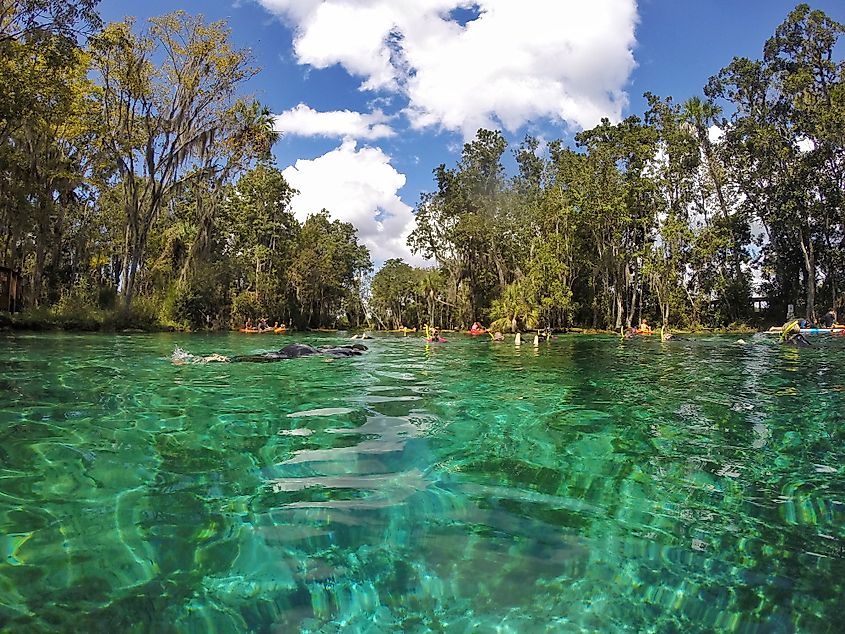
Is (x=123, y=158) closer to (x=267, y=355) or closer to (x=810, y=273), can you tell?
(x=267, y=355)

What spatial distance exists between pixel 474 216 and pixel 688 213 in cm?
1818

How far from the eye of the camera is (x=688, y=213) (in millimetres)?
44938

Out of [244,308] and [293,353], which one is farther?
[244,308]

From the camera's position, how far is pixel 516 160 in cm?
5331

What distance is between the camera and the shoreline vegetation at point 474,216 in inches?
1092

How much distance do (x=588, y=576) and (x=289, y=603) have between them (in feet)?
4.81

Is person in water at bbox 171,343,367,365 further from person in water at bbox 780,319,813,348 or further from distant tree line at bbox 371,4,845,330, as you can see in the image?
distant tree line at bbox 371,4,845,330

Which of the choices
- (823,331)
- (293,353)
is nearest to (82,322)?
(293,353)

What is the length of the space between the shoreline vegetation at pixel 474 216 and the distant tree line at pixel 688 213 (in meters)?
0.16

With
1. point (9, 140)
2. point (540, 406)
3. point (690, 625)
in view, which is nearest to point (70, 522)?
point (690, 625)

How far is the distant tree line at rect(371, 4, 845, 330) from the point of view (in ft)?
128

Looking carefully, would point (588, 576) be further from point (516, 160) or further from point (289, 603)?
point (516, 160)

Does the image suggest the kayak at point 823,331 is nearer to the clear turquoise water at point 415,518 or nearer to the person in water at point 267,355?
the person in water at point 267,355

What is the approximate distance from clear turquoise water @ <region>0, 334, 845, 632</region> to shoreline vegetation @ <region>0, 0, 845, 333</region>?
81.6ft
